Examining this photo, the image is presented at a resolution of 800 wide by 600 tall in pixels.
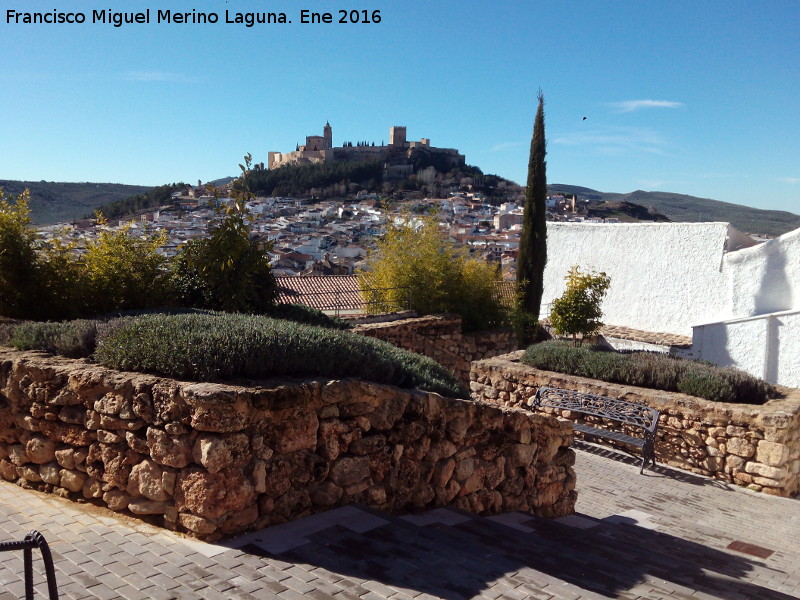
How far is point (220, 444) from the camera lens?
13.4 ft

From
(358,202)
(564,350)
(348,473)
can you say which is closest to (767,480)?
(564,350)

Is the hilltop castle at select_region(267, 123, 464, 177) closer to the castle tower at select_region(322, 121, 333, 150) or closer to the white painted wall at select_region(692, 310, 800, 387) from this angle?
the castle tower at select_region(322, 121, 333, 150)

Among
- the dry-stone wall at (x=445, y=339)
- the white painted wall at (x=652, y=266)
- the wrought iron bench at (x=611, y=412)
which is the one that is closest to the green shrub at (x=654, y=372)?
the wrought iron bench at (x=611, y=412)

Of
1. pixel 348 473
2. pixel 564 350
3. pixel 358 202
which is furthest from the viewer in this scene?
pixel 358 202

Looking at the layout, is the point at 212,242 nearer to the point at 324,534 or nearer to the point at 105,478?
the point at 105,478

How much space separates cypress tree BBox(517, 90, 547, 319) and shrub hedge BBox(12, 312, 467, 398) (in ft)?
46.9

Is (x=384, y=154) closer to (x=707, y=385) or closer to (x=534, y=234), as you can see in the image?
(x=534, y=234)

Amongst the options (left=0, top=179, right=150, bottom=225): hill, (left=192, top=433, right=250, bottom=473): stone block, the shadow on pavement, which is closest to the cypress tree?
the shadow on pavement

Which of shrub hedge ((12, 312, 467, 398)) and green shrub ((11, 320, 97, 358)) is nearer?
shrub hedge ((12, 312, 467, 398))

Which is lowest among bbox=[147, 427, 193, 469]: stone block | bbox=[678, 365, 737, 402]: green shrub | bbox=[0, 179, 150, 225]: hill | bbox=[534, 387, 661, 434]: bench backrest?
bbox=[534, 387, 661, 434]: bench backrest

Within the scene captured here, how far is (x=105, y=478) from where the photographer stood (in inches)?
178

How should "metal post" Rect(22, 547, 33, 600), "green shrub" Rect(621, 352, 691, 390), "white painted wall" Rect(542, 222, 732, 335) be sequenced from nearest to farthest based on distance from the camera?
"metal post" Rect(22, 547, 33, 600), "green shrub" Rect(621, 352, 691, 390), "white painted wall" Rect(542, 222, 732, 335)

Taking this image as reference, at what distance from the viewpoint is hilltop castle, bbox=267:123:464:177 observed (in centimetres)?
9312

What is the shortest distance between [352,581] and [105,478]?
1.98 meters
